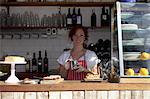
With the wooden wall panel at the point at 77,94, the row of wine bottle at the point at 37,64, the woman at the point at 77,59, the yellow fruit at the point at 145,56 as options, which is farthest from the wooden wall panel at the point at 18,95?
the row of wine bottle at the point at 37,64

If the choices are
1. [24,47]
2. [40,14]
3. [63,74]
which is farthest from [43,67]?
[63,74]

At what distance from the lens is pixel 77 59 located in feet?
11.4

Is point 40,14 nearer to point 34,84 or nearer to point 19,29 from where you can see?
point 19,29

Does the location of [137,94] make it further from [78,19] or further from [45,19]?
[45,19]

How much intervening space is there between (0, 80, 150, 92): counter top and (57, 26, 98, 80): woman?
2.29ft

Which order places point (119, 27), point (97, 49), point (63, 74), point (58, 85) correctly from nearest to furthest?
point (58, 85) < point (119, 27) < point (63, 74) < point (97, 49)

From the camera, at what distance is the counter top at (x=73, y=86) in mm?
2482

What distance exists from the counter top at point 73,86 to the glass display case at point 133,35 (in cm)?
17

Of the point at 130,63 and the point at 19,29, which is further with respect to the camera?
the point at 19,29

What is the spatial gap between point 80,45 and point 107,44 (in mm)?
1335

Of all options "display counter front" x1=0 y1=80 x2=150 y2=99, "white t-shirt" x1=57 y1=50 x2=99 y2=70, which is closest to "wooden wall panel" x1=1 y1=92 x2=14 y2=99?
"display counter front" x1=0 y1=80 x2=150 y2=99

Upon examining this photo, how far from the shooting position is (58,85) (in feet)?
8.18

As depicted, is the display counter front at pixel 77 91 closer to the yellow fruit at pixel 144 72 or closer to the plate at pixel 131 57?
the yellow fruit at pixel 144 72

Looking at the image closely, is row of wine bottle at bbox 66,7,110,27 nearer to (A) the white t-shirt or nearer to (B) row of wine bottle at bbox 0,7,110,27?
(B) row of wine bottle at bbox 0,7,110,27
